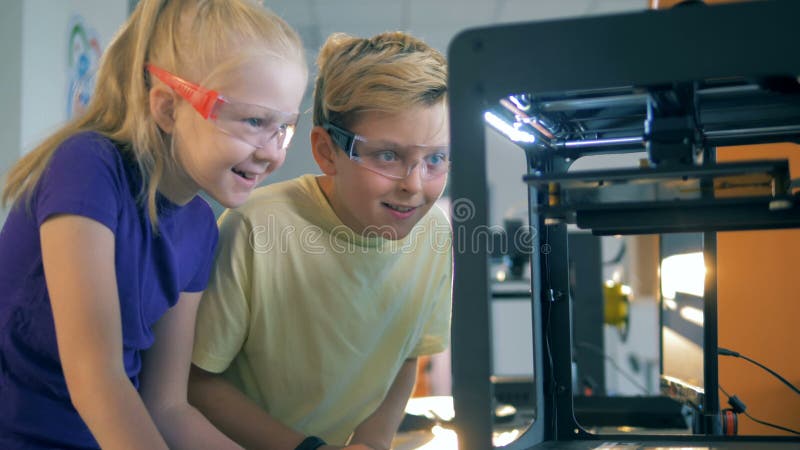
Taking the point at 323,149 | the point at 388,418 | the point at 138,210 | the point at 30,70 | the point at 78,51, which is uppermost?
the point at 78,51

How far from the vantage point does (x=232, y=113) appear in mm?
853

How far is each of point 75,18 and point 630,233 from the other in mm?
2634

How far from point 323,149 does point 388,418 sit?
0.43 metres

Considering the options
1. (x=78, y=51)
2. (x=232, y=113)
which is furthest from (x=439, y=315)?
(x=78, y=51)

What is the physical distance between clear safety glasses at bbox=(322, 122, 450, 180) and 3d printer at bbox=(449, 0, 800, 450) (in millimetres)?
179

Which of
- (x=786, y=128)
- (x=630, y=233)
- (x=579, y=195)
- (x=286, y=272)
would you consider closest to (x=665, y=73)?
(x=579, y=195)

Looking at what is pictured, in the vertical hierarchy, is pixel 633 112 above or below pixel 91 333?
above

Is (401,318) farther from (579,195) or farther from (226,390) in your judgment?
(579,195)

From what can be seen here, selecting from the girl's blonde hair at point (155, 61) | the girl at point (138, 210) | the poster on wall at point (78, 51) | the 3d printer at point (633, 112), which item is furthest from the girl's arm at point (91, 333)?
the poster on wall at point (78, 51)

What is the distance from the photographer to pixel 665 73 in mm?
527

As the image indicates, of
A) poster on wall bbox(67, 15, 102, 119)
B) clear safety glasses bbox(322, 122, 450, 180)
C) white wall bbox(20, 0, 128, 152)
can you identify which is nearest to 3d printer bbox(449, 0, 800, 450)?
clear safety glasses bbox(322, 122, 450, 180)

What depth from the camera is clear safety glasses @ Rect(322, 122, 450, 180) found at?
0.98 meters

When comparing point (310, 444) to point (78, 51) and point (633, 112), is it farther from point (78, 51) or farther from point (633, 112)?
point (78, 51)

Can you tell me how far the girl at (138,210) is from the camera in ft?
2.41
